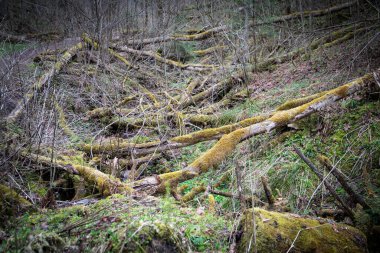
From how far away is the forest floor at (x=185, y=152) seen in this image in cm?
215

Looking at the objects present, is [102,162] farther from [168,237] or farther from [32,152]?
[168,237]

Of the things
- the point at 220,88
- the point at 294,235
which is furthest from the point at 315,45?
the point at 294,235

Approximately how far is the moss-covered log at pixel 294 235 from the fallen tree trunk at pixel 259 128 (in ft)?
5.22

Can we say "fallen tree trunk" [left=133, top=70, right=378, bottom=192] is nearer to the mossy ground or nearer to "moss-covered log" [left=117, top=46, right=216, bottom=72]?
the mossy ground

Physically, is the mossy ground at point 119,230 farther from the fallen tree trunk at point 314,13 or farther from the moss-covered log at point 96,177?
the fallen tree trunk at point 314,13

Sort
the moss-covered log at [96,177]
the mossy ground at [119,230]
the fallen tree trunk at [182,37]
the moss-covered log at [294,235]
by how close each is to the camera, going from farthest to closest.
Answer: the fallen tree trunk at [182,37], the moss-covered log at [96,177], the moss-covered log at [294,235], the mossy ground at [119,230]

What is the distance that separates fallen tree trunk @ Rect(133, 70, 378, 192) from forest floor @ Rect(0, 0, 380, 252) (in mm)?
43

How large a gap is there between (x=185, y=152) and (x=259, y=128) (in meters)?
1.92

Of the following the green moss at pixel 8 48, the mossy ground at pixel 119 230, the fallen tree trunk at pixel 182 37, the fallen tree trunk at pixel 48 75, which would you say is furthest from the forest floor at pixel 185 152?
the green moss at pixel 8 48

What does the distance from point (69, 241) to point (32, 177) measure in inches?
101

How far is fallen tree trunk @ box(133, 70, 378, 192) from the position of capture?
151 inches

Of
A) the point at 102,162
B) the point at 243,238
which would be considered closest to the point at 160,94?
the point at 102,162

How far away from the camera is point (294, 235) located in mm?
2098

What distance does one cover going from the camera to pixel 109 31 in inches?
373
